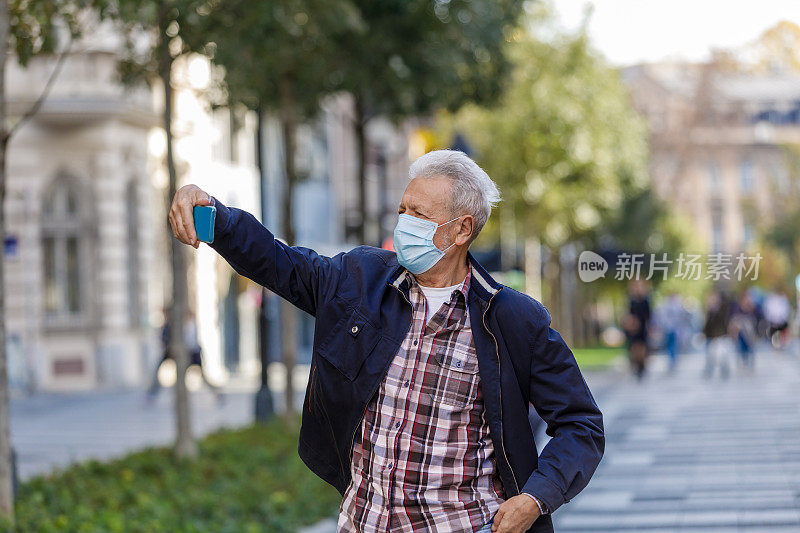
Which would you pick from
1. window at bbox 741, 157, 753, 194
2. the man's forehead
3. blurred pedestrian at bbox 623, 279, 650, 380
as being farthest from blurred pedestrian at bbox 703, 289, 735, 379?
window at bbox 741, 157, 753, 194

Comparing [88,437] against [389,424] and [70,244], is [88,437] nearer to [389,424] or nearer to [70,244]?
[70,244]

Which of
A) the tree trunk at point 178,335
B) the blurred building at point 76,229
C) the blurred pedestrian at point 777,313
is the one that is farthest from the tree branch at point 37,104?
the blurred pedestrian at point 777,313

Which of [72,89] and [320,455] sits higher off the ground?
[72,89]

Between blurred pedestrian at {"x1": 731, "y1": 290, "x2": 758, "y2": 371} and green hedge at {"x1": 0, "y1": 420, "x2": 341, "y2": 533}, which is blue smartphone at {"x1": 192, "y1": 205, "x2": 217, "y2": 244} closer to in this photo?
green hedge at {"x1": 0, "y1": 420, "x2": 341, "y2": 533}

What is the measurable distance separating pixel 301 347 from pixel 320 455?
35.3 m

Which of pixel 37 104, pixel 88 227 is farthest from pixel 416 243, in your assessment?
pixel 88 227

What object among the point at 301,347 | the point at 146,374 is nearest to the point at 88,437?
the point at 146,374

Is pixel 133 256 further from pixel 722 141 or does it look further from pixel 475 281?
pixel 722 141

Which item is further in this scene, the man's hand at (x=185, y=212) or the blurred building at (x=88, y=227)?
the blurred building at (x=88, y=227)

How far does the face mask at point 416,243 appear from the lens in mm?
3471

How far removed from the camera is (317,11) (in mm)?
11844

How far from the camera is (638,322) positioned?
2414 cm

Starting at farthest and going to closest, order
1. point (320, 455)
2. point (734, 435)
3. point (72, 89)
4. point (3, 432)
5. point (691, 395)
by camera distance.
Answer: point (72, 89)
point (691, 395)
point (734, 435)
point (3, 432)
point (320, 455)

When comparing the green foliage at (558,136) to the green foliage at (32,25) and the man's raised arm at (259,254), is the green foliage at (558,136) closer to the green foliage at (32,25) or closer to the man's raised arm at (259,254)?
the green foliage at (32,25)
